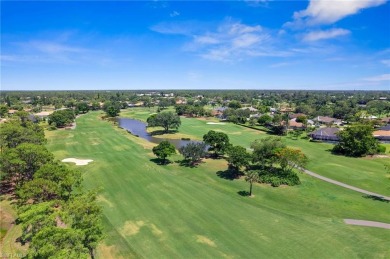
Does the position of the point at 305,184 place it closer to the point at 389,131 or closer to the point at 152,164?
the point at 152,164

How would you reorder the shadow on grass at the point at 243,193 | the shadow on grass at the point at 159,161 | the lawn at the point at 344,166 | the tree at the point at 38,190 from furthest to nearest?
the shadow on grass at the point at 159,161, the lawn at the point at 344,166, the shadow on grass at the point at 243,193, the tree at the point at 38,190

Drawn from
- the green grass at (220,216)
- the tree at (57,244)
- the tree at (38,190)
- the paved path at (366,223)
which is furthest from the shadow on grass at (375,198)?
the tree at (38,190)

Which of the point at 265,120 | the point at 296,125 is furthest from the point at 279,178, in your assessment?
the point at 265,120

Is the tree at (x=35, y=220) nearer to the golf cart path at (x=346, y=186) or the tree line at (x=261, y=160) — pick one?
the tree line at (x=261, y=160)

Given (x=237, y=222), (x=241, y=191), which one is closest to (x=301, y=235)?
(x=237, y=222)

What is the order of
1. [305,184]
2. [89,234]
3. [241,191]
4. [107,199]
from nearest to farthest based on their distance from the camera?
[89,234]
[107,199]
[241,191]
[305,184]

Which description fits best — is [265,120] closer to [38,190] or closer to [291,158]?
[291,158]
